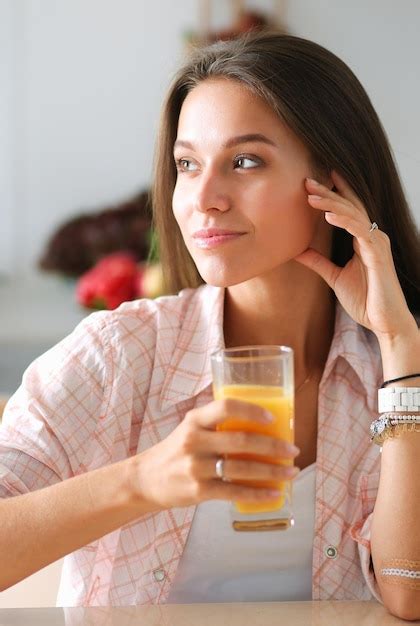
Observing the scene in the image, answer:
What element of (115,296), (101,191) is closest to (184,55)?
(115,296)

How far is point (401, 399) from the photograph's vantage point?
155cm

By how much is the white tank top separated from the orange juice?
49 cm

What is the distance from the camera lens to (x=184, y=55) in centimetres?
181

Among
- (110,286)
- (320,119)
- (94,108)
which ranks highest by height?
(94,108)

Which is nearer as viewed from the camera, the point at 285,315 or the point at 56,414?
the point at 56,414

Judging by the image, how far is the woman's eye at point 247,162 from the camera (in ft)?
5.33

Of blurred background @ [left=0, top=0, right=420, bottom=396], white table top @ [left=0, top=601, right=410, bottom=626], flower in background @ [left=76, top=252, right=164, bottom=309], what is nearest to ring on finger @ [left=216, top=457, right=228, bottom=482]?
white table top @ [left=0, top=601, right=410, bottom=626]

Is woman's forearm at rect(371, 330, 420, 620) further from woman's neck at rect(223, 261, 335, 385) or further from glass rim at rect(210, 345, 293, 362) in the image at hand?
glass rim at rect(210, 345, 293, 362)

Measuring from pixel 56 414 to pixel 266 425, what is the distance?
55 cm

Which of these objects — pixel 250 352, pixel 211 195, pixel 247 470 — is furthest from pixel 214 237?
pixel 247 470

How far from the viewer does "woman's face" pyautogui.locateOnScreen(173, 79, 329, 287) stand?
5.22 ft

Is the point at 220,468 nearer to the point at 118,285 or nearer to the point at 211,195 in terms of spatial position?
the point at 211,195

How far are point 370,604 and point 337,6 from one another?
3.30 m

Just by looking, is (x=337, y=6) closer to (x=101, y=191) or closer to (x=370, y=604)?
(x=101, y=191)
